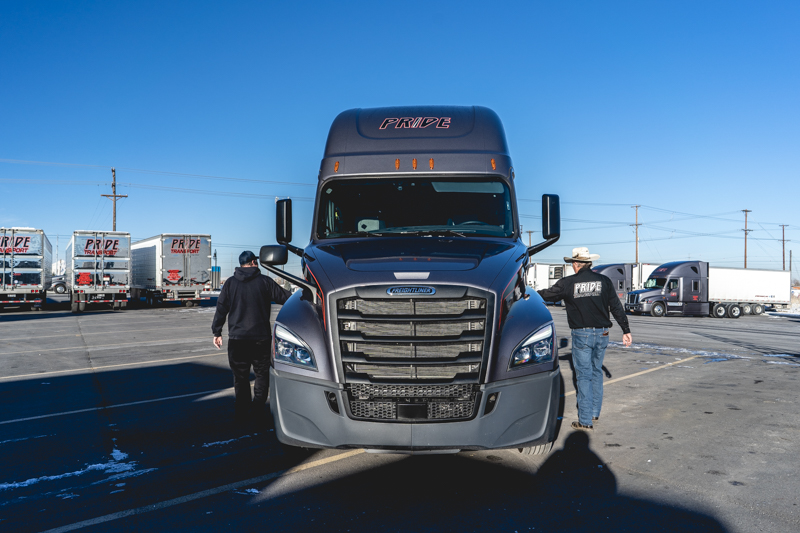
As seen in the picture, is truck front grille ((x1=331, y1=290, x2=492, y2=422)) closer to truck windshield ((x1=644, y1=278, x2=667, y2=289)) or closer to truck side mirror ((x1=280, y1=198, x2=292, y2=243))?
truck side mirror ((x1=280, y1=198, x2=292, y2=243))

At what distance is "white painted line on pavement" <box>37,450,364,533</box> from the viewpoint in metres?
3.76

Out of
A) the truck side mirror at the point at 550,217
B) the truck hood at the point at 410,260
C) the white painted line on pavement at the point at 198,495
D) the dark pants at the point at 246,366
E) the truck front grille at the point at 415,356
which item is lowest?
the white painted line on pavement at the point at 198,495

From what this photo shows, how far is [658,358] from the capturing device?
478 inches

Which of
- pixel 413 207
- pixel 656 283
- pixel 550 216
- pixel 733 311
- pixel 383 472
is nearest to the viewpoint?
pixel 383 472

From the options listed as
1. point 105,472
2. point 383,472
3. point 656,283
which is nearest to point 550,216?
point 383,472

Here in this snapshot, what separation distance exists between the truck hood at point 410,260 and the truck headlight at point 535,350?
51 centimetres

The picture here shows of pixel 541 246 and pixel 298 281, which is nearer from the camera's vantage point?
pixel 298 281

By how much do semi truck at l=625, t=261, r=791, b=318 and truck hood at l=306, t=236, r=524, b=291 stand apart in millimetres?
30583

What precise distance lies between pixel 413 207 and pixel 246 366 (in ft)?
8.39

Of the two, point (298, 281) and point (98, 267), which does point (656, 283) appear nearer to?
point (98, 267)

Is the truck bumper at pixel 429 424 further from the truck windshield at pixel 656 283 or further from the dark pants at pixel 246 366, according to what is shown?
the truck windshield at pixel 656 283

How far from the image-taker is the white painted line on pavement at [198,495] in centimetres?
376

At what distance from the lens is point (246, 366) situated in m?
6.27

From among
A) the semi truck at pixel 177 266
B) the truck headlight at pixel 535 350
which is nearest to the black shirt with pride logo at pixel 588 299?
the truck headlight at pixel 535 350
